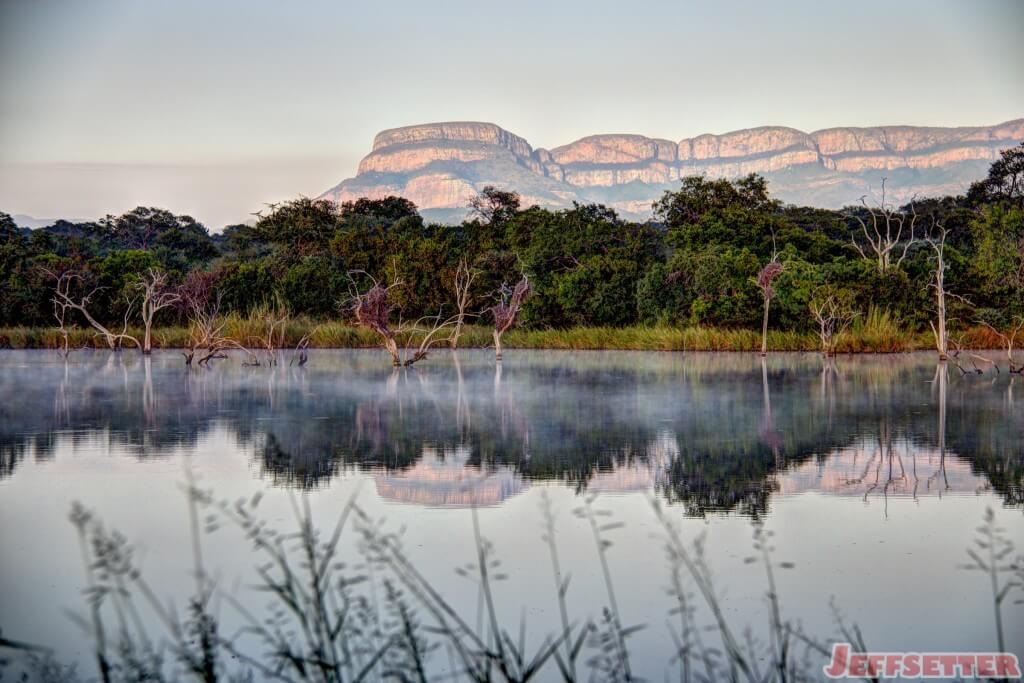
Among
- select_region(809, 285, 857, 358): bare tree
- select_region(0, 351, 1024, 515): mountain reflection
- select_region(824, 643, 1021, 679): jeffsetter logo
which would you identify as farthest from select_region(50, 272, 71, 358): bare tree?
select_region(824, 643, 1021, 679): jeffsetter logo

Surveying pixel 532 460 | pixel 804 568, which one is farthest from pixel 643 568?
pixel 532 460

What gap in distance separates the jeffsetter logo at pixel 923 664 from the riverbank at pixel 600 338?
27.2 m

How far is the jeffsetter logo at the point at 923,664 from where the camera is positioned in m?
4.60

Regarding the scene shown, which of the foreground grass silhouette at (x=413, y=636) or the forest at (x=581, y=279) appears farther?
the forest at (x=581, y=279)

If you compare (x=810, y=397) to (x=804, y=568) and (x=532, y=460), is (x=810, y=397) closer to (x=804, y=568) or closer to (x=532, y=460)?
(x=532, y=460)

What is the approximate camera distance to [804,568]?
643 cm

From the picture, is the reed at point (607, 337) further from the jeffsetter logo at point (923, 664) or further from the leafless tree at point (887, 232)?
the jeffsetter logo at point (923, 664)

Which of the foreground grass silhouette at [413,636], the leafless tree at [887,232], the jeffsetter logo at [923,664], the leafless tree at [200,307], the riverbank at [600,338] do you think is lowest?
the jeffsetter logo at [923,664]

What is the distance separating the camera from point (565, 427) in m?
13.5

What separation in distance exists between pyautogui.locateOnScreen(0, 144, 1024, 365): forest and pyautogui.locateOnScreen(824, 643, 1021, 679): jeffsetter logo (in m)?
21.1

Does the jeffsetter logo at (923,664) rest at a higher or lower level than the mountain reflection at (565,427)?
lower

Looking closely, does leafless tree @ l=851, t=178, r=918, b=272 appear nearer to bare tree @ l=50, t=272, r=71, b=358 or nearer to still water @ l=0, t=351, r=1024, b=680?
still water @ l=0, t=351, r=1024, b=680

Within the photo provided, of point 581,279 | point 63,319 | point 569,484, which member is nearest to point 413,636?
point 569,484

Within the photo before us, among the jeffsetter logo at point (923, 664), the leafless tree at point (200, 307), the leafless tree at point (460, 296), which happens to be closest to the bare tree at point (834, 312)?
the leafless tree at point (460, 296)
